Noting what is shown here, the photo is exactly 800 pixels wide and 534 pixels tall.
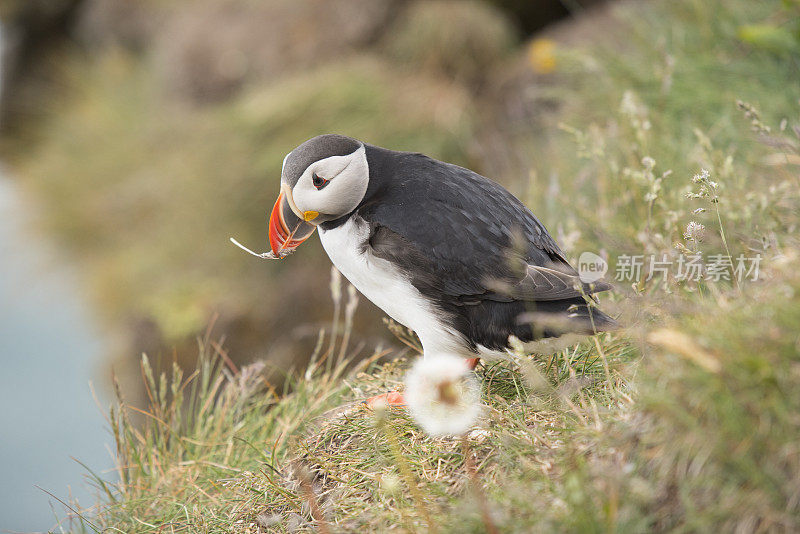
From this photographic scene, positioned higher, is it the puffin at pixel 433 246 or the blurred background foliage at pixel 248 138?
the puffin at pixel 433 246

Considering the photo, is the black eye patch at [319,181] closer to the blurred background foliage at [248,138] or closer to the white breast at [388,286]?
the white breast at [388,286]

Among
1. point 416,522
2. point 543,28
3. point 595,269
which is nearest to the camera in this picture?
point 416,522

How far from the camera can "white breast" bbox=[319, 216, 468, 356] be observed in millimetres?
2332

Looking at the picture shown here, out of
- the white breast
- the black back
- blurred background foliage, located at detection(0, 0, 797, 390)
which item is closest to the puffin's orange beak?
the white breast

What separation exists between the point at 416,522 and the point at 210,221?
5.68 m

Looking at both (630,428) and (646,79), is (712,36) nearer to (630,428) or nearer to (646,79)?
(646,79)

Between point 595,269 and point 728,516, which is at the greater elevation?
point 728,516

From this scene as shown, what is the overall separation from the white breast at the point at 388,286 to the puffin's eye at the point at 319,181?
0.51 feet

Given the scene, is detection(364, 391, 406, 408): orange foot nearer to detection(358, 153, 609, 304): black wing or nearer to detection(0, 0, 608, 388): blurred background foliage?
detection(358, 153, 609, 304): black wing

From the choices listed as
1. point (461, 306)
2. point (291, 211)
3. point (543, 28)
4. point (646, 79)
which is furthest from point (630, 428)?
point (543, 28)

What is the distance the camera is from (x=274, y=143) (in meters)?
6.64

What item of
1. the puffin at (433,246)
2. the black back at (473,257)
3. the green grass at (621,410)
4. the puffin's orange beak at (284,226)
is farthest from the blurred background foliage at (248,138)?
the black back at (473,257)

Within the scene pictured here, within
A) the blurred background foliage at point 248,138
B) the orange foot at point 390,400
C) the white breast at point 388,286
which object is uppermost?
the white breast at point 388,286

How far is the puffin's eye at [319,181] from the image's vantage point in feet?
7.77
